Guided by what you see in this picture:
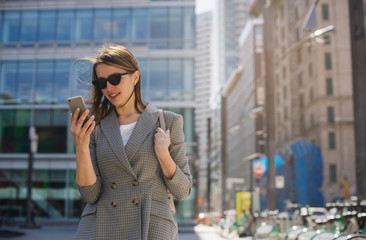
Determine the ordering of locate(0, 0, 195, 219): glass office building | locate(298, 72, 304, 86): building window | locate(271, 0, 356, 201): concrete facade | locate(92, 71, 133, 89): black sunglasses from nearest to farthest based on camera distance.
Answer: locate(92, 71, 133, 89): black sunglasses
locate(0, 0, 195, 219): glass office building
locate(271, 0, 356, 201): concrete facade
locate(298, 72, 304, 86): building window

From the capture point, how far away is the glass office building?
40250 mm

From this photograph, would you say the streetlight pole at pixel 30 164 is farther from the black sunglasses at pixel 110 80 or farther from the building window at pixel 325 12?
the building window at pixel 325 12

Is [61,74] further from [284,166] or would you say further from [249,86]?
[249,86]

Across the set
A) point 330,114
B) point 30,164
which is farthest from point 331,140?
point 30,164

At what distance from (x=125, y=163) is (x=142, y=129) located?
0.21 meters

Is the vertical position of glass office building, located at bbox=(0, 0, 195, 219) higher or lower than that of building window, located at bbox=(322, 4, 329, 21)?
lower

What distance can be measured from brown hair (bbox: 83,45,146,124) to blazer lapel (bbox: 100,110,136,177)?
2.9 inches

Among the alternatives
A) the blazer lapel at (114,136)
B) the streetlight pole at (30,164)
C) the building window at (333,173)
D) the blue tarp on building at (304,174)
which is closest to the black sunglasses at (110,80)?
the blazer lapel at (114,136)

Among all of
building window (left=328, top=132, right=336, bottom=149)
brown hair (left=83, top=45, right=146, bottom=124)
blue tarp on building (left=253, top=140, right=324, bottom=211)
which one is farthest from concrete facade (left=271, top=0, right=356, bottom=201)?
brown hair (left=83, top=45, right=146, bottom=124)

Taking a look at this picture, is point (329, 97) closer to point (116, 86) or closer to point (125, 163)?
point (116, 86)

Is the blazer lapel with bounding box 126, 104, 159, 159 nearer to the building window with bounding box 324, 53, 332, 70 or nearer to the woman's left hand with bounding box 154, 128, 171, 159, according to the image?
the woman's left hand with bounding box 154, 128, 171, 159

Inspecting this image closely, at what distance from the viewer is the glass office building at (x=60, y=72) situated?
40.2m

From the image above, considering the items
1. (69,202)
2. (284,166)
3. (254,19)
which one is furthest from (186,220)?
(254,19)

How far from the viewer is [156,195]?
2561 millimetres
